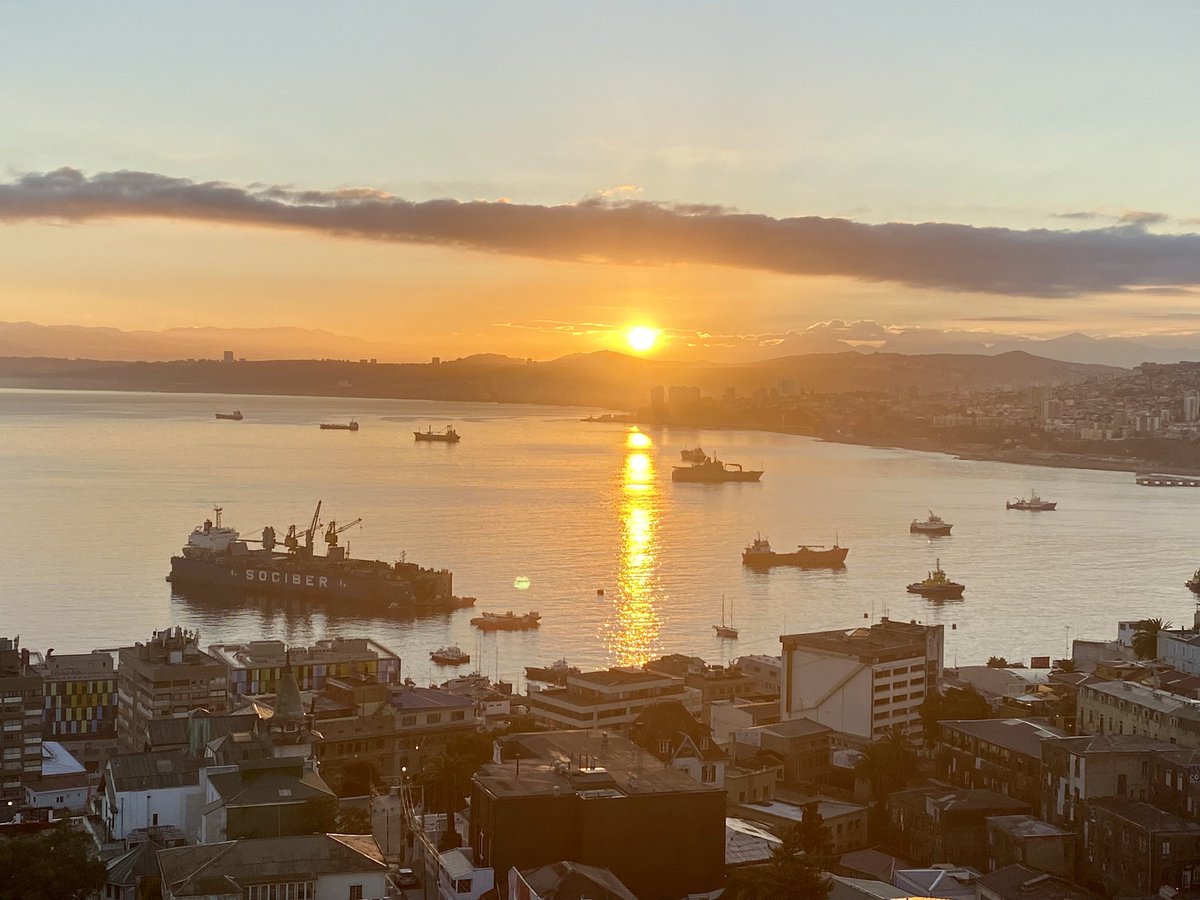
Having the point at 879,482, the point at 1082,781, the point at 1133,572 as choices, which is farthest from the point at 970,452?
the point at 1082,781

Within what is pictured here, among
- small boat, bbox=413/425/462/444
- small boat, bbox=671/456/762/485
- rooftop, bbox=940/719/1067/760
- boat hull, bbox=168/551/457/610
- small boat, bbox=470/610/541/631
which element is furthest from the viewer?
small boat, bbox=413/425/462/444

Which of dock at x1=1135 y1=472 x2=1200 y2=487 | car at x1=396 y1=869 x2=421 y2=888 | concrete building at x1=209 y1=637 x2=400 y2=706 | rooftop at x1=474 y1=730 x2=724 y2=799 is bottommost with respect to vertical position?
dock at x1=1135 y1=472 x2=1200 y2=487

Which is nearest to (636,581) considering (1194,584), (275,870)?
(1194,584)

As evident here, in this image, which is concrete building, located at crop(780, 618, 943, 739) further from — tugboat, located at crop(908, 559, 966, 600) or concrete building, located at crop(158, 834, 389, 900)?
tugboat, located at crop(908, 559, 966, 600)

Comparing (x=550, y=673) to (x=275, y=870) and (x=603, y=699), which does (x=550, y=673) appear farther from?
(x=275, y=870)

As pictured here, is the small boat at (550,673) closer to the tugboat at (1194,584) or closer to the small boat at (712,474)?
the tugboat at (1194,584)

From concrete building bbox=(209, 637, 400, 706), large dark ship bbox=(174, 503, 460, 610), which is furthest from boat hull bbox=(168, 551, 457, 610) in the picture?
concrete building bbox=(209, 637, 400, 706)
